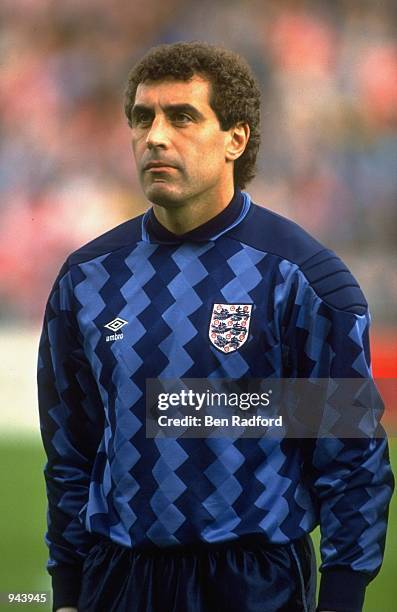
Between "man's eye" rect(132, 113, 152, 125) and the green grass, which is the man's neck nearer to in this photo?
"man's eye" rect(132, 113, 152, 125)

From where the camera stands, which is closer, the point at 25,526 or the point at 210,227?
the point at 210,227

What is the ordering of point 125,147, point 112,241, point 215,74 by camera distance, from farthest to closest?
point 125,147, point 112,241, point 215,74

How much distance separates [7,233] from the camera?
2.20 metres

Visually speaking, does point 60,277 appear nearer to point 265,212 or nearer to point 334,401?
point 265,212

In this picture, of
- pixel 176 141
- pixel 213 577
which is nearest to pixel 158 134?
pixel 176 141

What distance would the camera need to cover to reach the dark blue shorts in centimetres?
169

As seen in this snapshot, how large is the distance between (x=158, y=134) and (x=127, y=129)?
1.45ft

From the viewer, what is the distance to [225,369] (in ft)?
5.61

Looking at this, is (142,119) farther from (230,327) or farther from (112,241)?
(230,327)

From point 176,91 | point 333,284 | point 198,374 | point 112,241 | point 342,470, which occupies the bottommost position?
point 342,470

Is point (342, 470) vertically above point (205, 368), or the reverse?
point (205, 368)

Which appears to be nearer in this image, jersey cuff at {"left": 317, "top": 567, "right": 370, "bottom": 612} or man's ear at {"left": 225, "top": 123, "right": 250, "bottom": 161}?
jersey cuff at {"left": 317, "top": 567, "right": 370, "bottom": 612}

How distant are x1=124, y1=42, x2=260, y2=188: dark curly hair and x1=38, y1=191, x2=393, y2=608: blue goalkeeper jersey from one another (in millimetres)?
151

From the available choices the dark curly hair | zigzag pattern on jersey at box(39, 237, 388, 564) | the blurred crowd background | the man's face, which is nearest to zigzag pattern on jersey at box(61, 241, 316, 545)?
zigzag pattern on jersey at box(39, 237, 388, 564)
